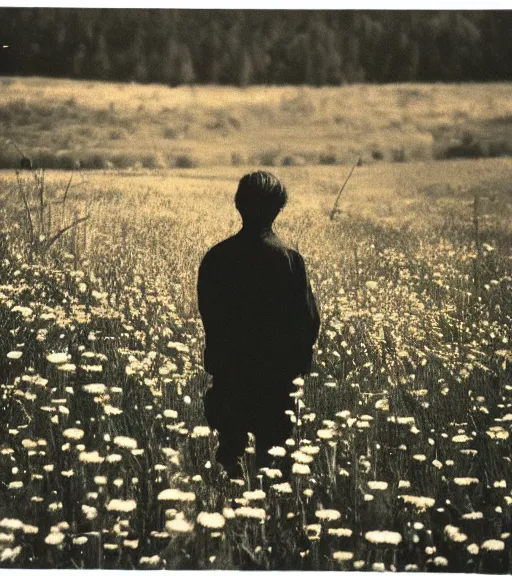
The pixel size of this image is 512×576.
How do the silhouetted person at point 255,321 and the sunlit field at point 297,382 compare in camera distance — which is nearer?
the silhouetted person at point 255,321

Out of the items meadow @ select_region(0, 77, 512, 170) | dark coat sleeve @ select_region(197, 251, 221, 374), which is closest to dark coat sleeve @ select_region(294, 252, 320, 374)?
dark coat sleeve @ select_region(197, 251, 221, 374)

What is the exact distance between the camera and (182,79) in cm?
450

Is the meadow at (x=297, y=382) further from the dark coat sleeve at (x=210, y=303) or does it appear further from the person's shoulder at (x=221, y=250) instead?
the person's shoulder at (x=221, y=250)

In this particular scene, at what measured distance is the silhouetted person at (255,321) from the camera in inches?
146

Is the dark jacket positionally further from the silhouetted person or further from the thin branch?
the thin branch

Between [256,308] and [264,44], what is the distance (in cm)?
154

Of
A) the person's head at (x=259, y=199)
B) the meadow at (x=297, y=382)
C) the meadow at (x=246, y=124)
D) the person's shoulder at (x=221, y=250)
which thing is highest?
the meadow at (x=246, y=124)

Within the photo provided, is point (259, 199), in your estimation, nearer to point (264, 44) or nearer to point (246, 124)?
point (246, 124)

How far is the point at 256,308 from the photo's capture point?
3771 mm

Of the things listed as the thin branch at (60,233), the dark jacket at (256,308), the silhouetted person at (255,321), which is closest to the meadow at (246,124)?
the thin branch at (60,233)

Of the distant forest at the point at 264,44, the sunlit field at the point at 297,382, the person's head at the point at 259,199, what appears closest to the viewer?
the person's head at the point at 259,199

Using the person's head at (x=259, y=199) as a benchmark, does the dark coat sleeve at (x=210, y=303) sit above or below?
below

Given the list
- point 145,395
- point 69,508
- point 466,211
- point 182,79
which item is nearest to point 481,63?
point 466,211

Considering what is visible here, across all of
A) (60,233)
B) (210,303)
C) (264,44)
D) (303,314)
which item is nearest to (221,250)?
(210,303)
